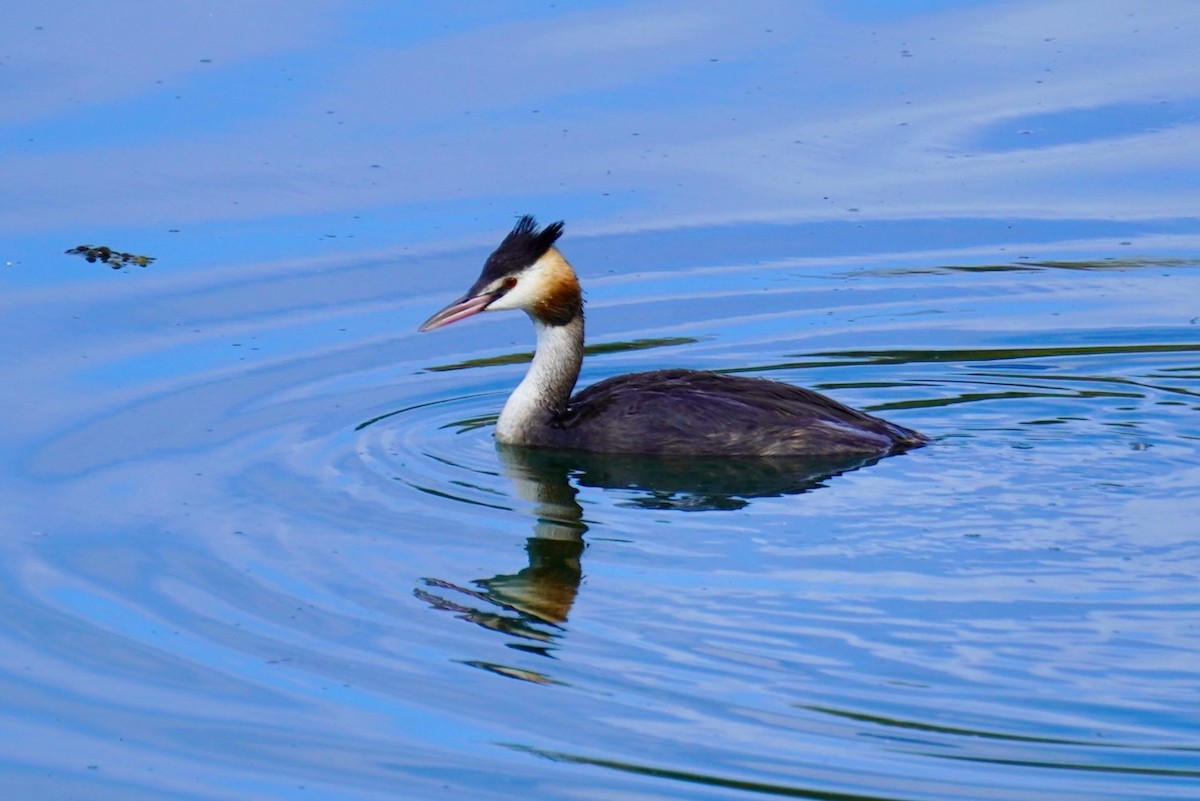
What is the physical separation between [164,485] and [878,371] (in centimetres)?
405

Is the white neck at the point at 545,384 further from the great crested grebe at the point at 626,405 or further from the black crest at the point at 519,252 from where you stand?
the black crest at the point at 519,252

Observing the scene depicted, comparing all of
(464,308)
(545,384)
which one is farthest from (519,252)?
(545,384)

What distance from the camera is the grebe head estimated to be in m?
11.7

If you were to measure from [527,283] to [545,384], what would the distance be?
1.77 ft

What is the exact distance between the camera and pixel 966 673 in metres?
8.07

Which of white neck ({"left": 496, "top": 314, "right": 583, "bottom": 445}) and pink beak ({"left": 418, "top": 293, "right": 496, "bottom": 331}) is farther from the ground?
pink beak ({"left": 418, "top": 293, "right": 496, "bottom": 331})

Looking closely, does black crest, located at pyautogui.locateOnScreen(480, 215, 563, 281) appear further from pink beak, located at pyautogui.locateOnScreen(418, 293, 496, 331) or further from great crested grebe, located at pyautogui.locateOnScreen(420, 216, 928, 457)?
pink beak, located at pyautogui.locateOnScreen(418, 293, 496, 331)

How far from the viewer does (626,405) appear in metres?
11.4

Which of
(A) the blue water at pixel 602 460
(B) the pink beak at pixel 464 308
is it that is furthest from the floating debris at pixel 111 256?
(B) the pink beak at pixel 464 308

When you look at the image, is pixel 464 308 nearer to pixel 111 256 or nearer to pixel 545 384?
pixel 545 384

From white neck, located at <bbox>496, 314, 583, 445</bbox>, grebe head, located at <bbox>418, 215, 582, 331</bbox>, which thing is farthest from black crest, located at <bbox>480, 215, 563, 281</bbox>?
white neck, located at <bbox>496, 314, 583, 445</bbox>

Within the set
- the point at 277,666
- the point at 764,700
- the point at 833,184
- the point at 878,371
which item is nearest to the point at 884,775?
the point at 764,700

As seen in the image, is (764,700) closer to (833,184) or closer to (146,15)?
(833,184)

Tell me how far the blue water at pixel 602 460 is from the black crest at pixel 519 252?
861 millimetres
